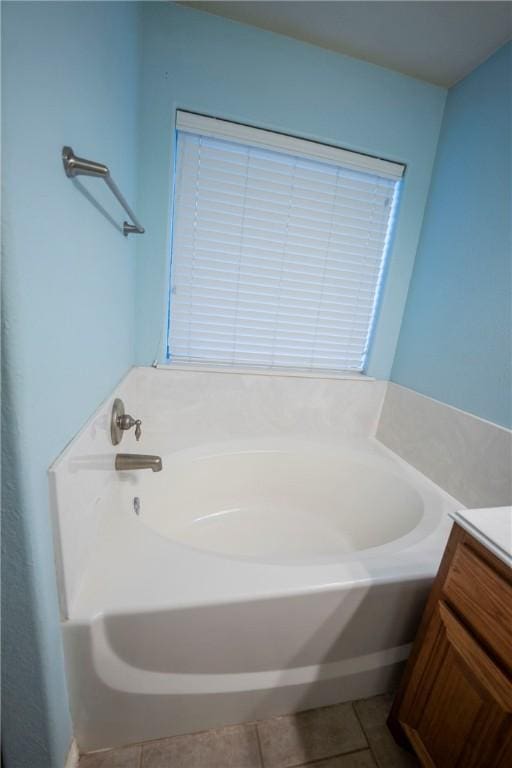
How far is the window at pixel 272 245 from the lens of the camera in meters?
1.31

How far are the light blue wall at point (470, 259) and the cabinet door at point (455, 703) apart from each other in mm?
758

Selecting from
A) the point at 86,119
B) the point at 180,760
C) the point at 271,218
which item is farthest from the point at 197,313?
the point at 180,760

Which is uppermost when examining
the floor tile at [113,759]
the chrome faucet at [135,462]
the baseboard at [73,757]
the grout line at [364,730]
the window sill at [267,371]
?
the window sill at [267,371]

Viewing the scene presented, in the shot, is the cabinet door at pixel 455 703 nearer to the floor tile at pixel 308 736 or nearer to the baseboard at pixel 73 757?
the floor tile at pixel 308 736

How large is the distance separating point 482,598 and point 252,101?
1783 millimetres

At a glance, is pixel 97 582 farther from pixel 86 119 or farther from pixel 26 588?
pixel 86 119

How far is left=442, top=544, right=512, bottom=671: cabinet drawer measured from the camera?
21.4 inches

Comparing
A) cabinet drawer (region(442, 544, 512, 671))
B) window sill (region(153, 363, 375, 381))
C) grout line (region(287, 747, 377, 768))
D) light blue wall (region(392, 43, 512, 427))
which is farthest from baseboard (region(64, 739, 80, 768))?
light blue wall (region(392, 43, 512, 427))

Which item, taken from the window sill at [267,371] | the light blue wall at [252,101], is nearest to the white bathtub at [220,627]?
the window sill at [267,371]

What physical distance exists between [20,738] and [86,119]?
130cm

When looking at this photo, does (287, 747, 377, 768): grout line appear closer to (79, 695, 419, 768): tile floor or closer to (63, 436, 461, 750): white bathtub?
(79, 695, 419, 768): tile floor

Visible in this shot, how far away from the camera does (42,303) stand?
506mm

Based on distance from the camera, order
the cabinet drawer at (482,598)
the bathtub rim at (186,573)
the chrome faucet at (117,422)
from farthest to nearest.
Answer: the chrome faucet at (117,422), the bathtub rim at (186,573), the cabinet drawer at (482,598)

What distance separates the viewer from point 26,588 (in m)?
Result: 0.51
